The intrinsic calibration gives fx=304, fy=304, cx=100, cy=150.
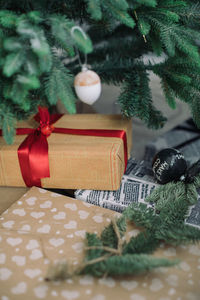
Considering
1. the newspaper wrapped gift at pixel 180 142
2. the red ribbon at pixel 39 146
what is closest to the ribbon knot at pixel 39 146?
the red ribbon at pixel 39 146

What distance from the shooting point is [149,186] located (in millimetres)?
772

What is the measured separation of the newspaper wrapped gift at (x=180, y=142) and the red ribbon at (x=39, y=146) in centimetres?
34

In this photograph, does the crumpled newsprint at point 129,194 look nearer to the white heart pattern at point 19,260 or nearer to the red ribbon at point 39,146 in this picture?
the red ribbon at point 39,146

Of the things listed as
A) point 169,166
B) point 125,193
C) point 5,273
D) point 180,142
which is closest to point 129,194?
Result: point 125,193

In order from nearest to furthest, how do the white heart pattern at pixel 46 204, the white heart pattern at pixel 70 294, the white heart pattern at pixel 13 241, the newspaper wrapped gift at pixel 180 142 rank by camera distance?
the white heart pattern at pixel 70 294 → the white heart pattern at pixel 13 241 → the white heart pattern at pixel 46 204 → the newspaper wrapped gift at pixel 180 142

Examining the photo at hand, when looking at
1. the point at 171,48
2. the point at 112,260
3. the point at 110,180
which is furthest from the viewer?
the point at 110,180

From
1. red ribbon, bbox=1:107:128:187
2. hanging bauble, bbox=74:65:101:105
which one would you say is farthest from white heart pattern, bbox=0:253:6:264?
hanging bauble, bbox=74:65:101:105

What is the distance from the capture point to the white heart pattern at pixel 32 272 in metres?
0.53

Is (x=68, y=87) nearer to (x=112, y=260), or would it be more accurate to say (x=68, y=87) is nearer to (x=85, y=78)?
(x=85, y=78)

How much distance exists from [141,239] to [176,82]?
0.36 meters

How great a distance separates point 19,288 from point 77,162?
310 millimetres

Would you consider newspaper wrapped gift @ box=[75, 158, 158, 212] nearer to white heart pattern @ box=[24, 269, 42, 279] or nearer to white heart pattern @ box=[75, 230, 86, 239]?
white heart pattern @ box=[75, 230, 86, 239]

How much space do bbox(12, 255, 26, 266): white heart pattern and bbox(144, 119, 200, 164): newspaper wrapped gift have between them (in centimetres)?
65

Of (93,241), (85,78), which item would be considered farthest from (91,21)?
(93,241)
